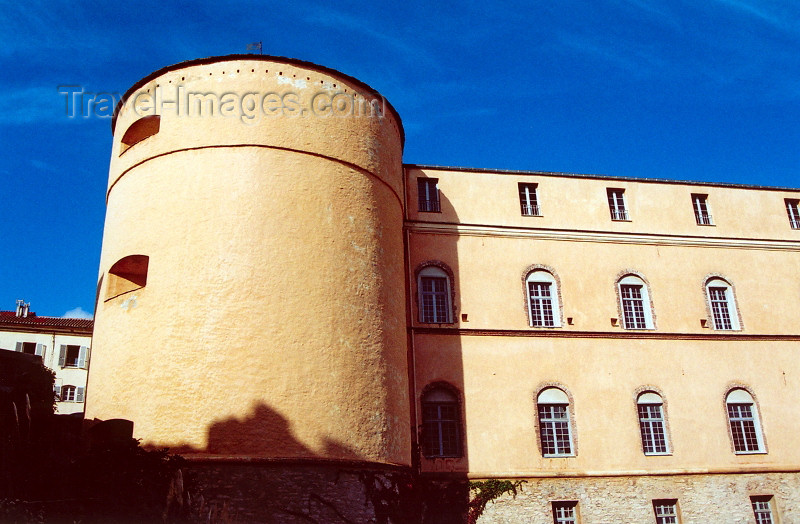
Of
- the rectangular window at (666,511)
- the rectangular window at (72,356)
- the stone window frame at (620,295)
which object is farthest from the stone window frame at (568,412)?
the rectangular window at (72,356)

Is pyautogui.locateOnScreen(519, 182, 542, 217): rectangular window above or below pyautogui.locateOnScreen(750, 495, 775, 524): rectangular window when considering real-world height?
above

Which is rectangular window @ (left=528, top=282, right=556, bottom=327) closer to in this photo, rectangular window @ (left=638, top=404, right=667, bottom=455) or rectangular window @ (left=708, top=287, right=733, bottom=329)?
rectangular window @ (left=638, top=404, right=667, bottom=455)

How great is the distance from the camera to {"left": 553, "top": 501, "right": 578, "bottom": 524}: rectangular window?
17625mm

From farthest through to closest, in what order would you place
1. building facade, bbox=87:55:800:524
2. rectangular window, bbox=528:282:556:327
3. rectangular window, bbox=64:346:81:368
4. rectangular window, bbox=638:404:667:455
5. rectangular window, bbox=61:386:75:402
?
rectangular window, bbox=64:346:81:368 < rectangular window, bbox=61:386:75:402 < rectangular window, bbox=528:282:556:327 < rectangular window, bbox=638:404:667:455 < building facade, bbox=87:55:800:524

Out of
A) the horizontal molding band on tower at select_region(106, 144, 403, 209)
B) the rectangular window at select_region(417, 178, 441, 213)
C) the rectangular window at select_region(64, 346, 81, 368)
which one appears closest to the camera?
the horizontal molding band on tower at select_region(106, 144, 403, 209)

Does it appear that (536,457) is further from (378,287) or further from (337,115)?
(337,115)

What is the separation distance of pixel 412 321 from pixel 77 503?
32.5 ft

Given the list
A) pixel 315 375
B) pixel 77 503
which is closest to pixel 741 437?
pixel 315 375

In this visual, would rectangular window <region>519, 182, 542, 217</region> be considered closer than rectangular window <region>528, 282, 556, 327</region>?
No

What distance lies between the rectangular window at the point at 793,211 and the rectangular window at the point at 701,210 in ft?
9.57

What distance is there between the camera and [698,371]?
788 inches

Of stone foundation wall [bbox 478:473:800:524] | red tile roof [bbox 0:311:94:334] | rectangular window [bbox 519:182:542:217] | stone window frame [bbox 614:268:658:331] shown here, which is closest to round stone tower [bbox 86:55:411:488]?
stone foundation wall [bbox 478:473:800:524]

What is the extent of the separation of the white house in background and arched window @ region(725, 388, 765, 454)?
27.1 meters

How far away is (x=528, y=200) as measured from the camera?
840 inches
